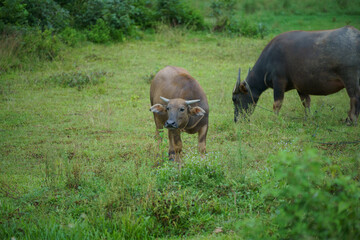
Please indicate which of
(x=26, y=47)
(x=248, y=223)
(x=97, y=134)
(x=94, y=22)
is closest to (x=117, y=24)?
(x=94, y=22)

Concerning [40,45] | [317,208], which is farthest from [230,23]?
[317,208]

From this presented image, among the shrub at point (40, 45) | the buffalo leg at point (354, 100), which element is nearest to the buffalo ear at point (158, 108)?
the buffalo leg at point (354, 100)

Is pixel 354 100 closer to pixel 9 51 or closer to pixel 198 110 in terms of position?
pixel 198 110

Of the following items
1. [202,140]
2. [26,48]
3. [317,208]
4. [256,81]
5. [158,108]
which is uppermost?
[317,208]

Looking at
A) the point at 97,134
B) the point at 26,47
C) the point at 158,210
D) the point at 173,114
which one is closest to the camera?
the point at 158,210

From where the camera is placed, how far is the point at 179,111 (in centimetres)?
591

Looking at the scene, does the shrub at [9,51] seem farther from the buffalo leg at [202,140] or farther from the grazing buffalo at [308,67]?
the buffalo leg at [202,140]

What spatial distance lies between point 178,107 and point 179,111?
2.5 inches

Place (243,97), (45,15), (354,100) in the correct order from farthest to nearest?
(45,15) < (243,97) < (354,100)

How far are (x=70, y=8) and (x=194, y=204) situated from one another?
12135mm

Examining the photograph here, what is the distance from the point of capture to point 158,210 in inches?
167

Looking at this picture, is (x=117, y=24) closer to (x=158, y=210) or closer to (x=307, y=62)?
(x=307, y=62)

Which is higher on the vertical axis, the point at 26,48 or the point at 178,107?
the point at 178,107

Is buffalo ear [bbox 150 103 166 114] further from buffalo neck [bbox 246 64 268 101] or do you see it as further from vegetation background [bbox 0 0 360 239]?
buffalo neck [bbox 246 64 268 101]
